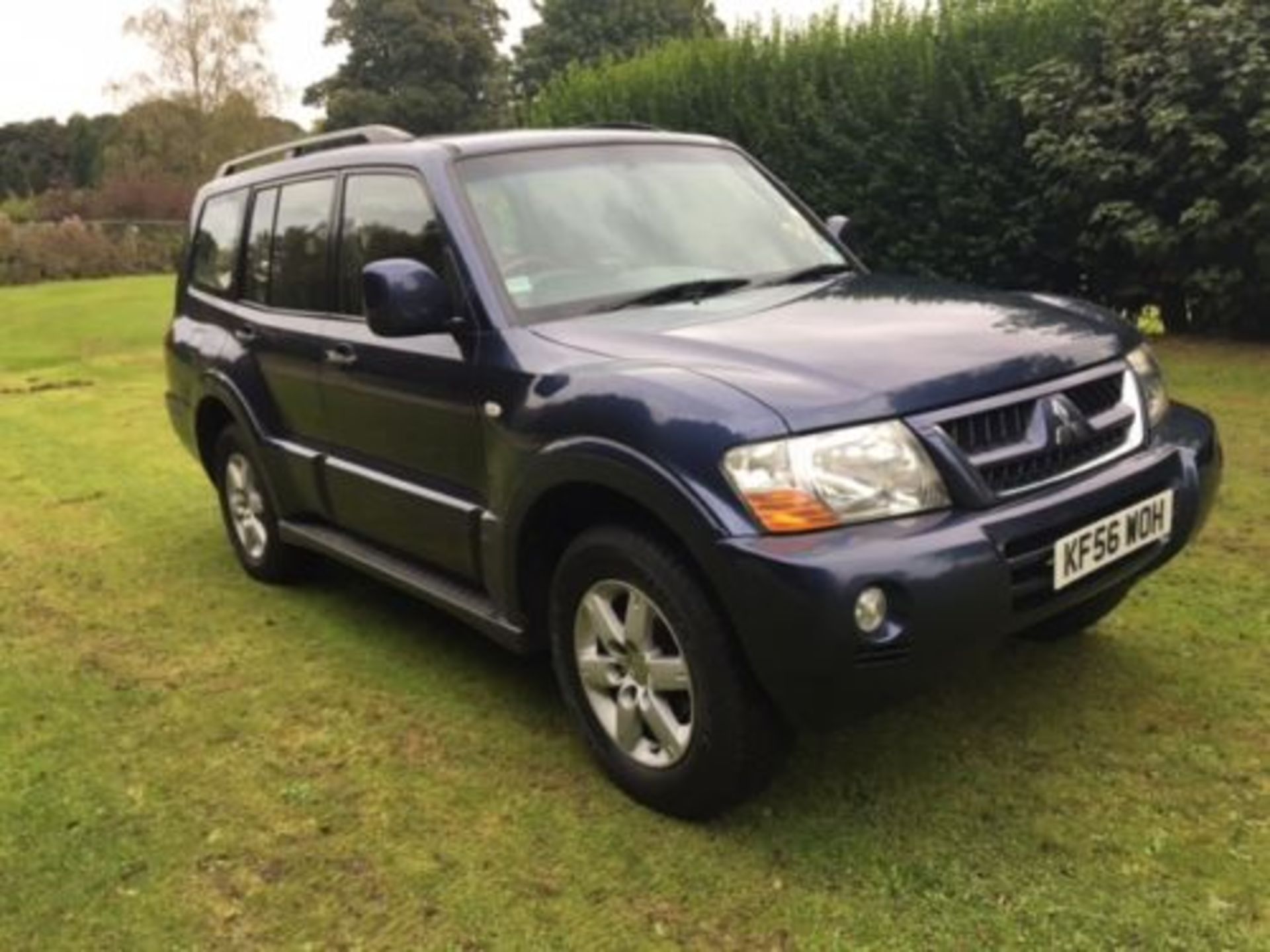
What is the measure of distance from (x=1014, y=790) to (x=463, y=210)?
93.7 inches

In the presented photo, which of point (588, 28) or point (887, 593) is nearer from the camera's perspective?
point (887, 593)

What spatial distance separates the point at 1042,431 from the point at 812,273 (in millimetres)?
1371

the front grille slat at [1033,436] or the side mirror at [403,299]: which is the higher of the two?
the side mirror at [403,299]

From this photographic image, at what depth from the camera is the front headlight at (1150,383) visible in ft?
12.0

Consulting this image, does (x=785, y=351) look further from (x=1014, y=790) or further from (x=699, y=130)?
(x=699, y=130)

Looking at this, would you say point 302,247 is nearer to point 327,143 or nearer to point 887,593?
point 327,143

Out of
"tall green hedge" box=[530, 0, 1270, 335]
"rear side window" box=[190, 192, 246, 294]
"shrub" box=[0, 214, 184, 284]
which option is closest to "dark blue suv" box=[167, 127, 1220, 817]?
"rear side window" box=[190, 192, 246, 294]

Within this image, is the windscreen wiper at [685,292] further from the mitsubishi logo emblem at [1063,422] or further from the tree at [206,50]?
the tree at [206,50]

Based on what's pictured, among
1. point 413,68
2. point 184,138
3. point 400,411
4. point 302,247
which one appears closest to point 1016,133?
point 302,247

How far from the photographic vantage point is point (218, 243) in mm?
5805

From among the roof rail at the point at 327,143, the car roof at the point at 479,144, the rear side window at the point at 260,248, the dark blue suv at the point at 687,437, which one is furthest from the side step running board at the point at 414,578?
the roof rail at the point at 327,143

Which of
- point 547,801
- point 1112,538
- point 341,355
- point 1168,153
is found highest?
point 1168,153

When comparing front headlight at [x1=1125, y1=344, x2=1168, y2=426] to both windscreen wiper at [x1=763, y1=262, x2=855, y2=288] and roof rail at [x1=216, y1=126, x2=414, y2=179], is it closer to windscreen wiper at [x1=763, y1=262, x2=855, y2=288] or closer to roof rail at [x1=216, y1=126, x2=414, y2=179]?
windscreen wiper at [x1=763, y1=262, x2=855, y2=288]

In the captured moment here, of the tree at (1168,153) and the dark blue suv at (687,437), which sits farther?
the tree at (1168,153)
